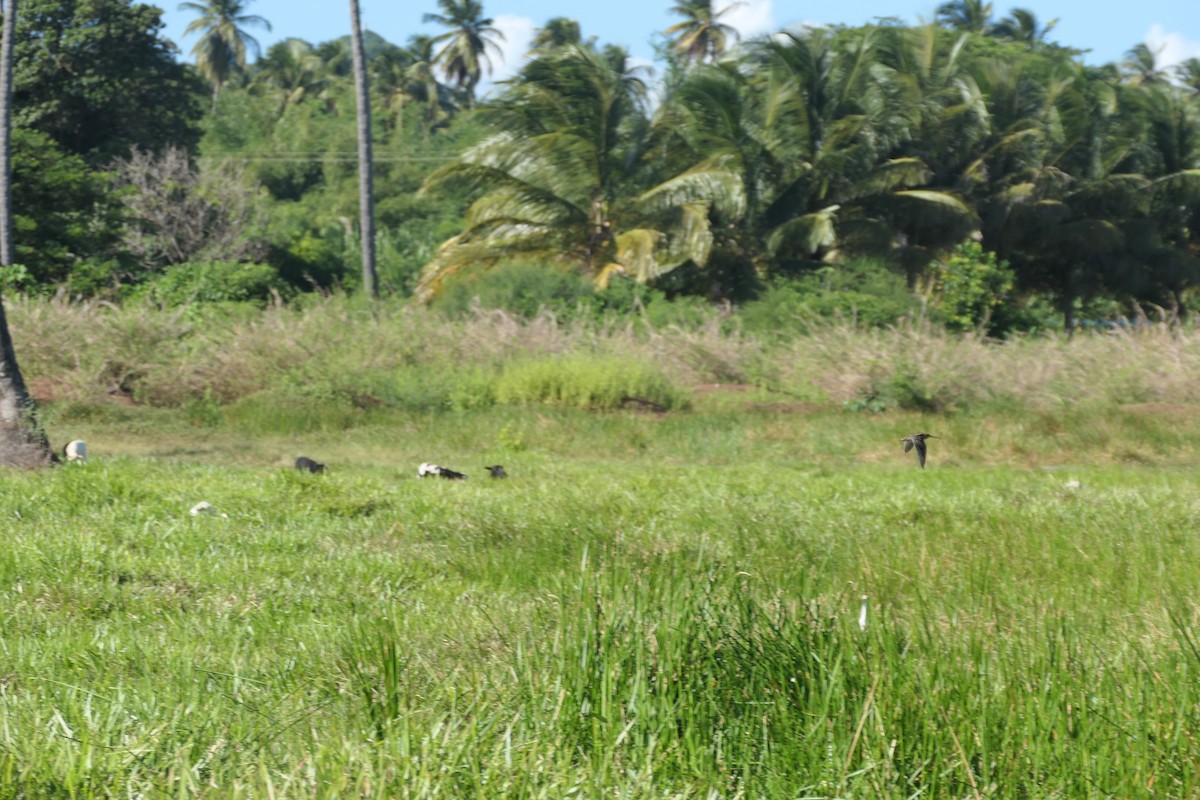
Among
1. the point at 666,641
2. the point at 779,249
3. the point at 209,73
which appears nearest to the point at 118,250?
the point at 779,249

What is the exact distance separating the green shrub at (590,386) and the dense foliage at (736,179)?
6.43m

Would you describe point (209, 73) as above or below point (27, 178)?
above

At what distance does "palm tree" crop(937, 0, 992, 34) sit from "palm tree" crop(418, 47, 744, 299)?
18.4 meters

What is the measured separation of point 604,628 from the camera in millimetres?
3844

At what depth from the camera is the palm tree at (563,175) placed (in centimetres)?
2572

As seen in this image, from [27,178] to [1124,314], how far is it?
27210 millimetres

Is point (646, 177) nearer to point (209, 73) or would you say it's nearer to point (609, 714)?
point (609, 714)

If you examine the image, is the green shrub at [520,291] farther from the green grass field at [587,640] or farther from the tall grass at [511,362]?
the green grass field at [587,640]

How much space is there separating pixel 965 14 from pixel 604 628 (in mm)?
41590

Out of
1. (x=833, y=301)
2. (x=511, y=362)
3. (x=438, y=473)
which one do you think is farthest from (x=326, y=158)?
(x=438, y=473)

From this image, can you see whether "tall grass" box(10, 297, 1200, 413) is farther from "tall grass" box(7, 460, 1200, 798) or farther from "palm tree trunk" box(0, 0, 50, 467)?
"tall grass" box(7, 460, 1200, 798)

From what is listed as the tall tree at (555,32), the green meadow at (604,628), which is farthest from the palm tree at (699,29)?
the green meadow at (604,628)

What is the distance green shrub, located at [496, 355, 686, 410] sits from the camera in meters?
16.1

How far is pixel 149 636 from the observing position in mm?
4805
